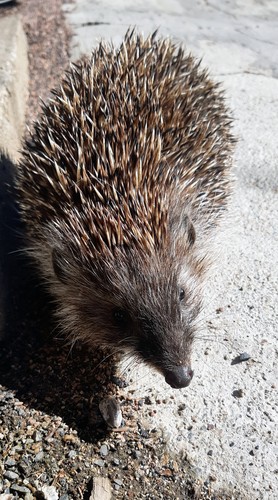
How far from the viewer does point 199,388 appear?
3.48 meters

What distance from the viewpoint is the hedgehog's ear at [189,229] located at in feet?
11.8

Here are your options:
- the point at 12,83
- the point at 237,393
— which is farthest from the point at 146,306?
the point at 12,83

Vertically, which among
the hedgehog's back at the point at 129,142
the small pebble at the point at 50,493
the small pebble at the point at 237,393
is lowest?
the small pebble at the point at 50,493

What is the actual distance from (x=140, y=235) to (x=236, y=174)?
2.09 meters

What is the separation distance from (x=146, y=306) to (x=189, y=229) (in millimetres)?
650

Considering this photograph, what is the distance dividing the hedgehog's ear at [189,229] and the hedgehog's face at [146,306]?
192mm

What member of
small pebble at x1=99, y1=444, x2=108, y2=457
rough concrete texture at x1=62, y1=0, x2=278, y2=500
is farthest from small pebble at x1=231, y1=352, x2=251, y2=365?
small pebble at x1=99, y1=444, x2=108, y2=457

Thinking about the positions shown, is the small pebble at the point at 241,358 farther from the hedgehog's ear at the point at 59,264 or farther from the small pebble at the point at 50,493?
the small pebble at the point at 50,493

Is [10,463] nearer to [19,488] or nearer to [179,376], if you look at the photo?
[19,488]

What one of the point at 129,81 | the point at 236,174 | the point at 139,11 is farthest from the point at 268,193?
the point at 139,11

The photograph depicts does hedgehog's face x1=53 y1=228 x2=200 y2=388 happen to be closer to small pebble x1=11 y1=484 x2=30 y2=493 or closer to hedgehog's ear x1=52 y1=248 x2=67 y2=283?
hedgehog's ear x1=52 y1=248 x2=67 y2=283

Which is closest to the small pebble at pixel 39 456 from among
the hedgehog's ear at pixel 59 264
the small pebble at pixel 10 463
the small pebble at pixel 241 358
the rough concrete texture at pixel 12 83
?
the small pebble at pixel 10 463

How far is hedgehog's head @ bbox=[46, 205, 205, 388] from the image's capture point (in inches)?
124

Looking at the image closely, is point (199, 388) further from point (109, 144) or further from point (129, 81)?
point (129, 81)
